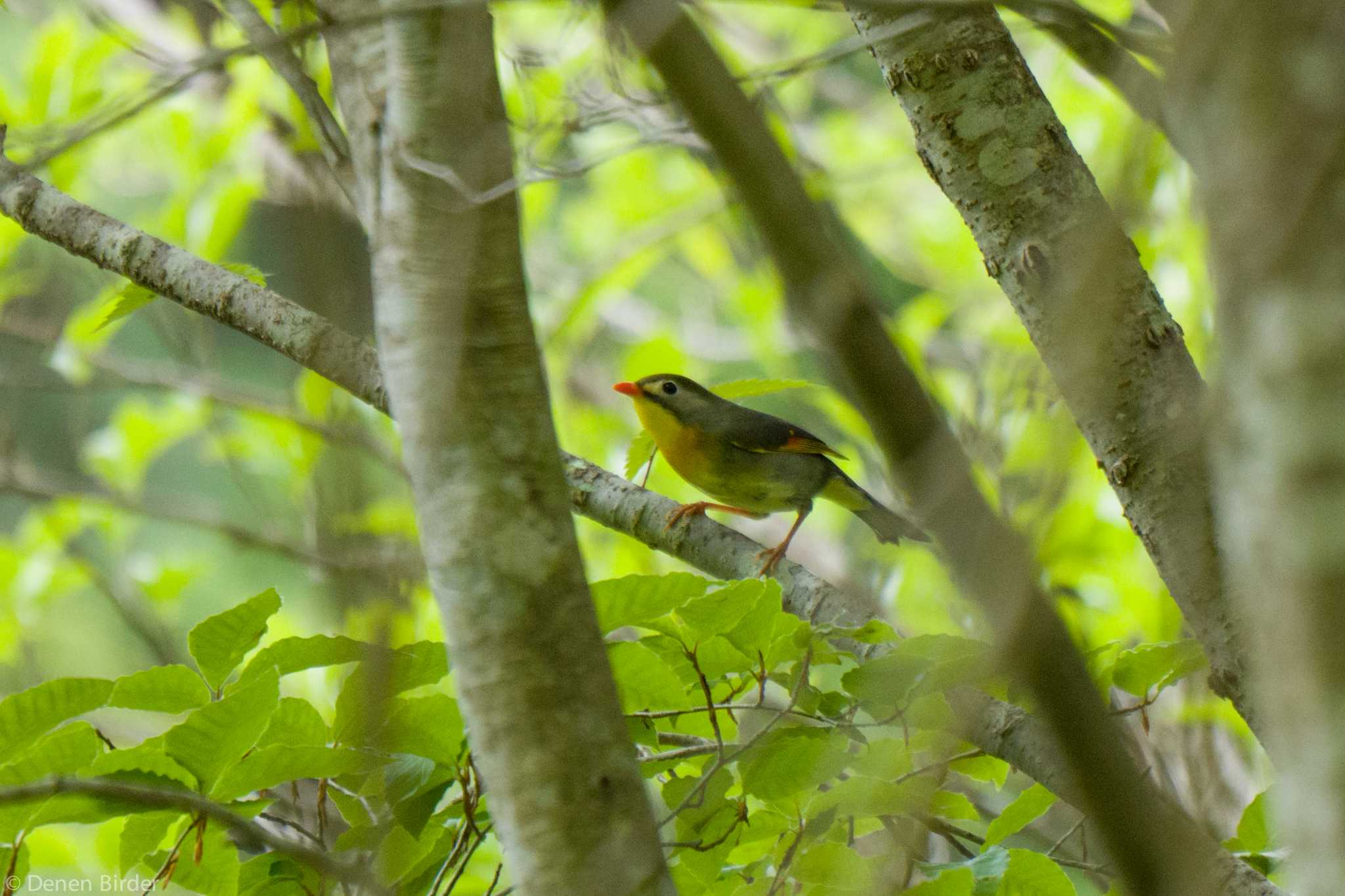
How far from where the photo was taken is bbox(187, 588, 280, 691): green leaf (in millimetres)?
1544

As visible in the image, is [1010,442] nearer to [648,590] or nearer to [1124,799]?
[648,590]

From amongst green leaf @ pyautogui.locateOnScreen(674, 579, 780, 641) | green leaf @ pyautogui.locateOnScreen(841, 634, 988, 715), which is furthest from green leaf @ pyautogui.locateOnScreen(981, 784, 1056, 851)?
green leaf @ pyautogui.locateOnScreen(674, 579, 780, 641)

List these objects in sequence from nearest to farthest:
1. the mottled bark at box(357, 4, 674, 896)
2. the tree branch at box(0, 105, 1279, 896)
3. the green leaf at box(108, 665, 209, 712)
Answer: the mottled bark at box(357, 4, 674, 896)
the green leaf at box(108, 665, 209, 712)
the tree branch at box(0, 105, 1279, 896)

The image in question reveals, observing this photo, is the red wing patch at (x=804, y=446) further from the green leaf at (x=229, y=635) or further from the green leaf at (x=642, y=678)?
the green leaf at (x=229, y=635)

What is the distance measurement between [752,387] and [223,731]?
1403 millimetres

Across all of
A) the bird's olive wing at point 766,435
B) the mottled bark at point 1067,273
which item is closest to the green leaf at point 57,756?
the mottled bark at point 1067,273

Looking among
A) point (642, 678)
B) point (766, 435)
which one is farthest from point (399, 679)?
point (766, 435)

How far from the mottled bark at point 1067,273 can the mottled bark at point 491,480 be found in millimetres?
770

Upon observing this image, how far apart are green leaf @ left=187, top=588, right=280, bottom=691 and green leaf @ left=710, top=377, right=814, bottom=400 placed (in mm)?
1162

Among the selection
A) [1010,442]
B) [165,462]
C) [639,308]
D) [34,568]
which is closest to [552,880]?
[1010,442]

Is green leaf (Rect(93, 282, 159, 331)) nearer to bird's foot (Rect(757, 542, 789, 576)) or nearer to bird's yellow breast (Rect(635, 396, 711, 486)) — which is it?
bird's foot (Rect(757, 542, 789, 576))

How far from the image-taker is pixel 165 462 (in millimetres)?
15938

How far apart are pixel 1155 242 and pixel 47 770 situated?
3913 mm

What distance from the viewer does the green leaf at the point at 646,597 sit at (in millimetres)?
1582
